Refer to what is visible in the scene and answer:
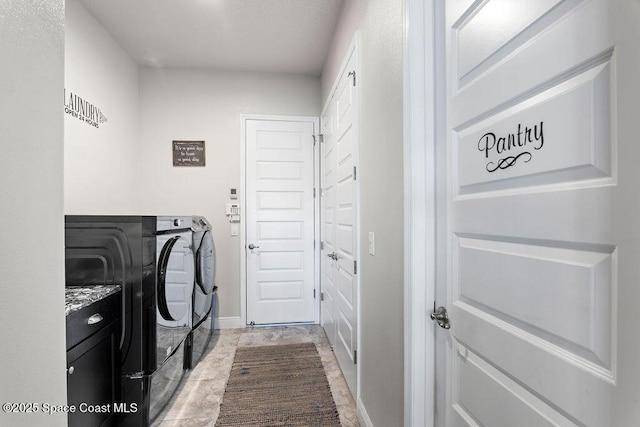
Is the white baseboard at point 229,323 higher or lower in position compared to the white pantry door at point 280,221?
lower

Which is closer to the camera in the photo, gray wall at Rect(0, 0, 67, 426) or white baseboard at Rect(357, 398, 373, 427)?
gray wall at Rect(0, 0, 67, 426)

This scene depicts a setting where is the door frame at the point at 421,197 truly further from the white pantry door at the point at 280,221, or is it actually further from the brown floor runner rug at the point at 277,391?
the white pantry door at the point at 280,221

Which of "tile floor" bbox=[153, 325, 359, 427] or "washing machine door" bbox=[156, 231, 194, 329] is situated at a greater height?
"washing machine door" bbox=[156, 231, 194, 329]

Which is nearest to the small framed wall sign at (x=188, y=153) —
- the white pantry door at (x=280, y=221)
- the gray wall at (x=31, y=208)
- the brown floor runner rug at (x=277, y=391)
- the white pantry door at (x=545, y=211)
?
the white pantry door at (x=280, y=221)

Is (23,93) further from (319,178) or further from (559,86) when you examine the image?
(319,178)

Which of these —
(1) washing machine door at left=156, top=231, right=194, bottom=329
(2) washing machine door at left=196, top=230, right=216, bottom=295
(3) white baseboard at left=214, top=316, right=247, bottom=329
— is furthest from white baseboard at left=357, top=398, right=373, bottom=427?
(3) white baseboard at left=214, top=316, right=247, bottom=329

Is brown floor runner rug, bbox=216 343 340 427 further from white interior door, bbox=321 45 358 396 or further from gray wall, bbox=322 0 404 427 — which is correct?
gray wall, bbox=322 0 404 427

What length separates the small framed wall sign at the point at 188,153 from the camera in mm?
3131

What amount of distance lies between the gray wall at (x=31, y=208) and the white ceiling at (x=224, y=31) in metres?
1.82

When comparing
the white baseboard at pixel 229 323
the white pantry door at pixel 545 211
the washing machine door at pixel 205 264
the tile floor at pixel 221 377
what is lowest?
the tile floor at pixel 221 377

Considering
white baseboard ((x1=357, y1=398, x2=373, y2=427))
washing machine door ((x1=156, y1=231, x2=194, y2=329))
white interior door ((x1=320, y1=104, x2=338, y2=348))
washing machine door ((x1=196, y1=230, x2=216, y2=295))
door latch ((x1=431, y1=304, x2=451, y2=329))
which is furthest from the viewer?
white interior door ((x1=320, y1=104, x2=338, y2=348))

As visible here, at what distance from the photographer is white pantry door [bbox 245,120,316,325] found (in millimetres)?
3221

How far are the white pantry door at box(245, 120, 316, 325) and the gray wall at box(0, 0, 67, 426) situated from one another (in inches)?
96.1

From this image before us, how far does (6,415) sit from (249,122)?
2980 mm
